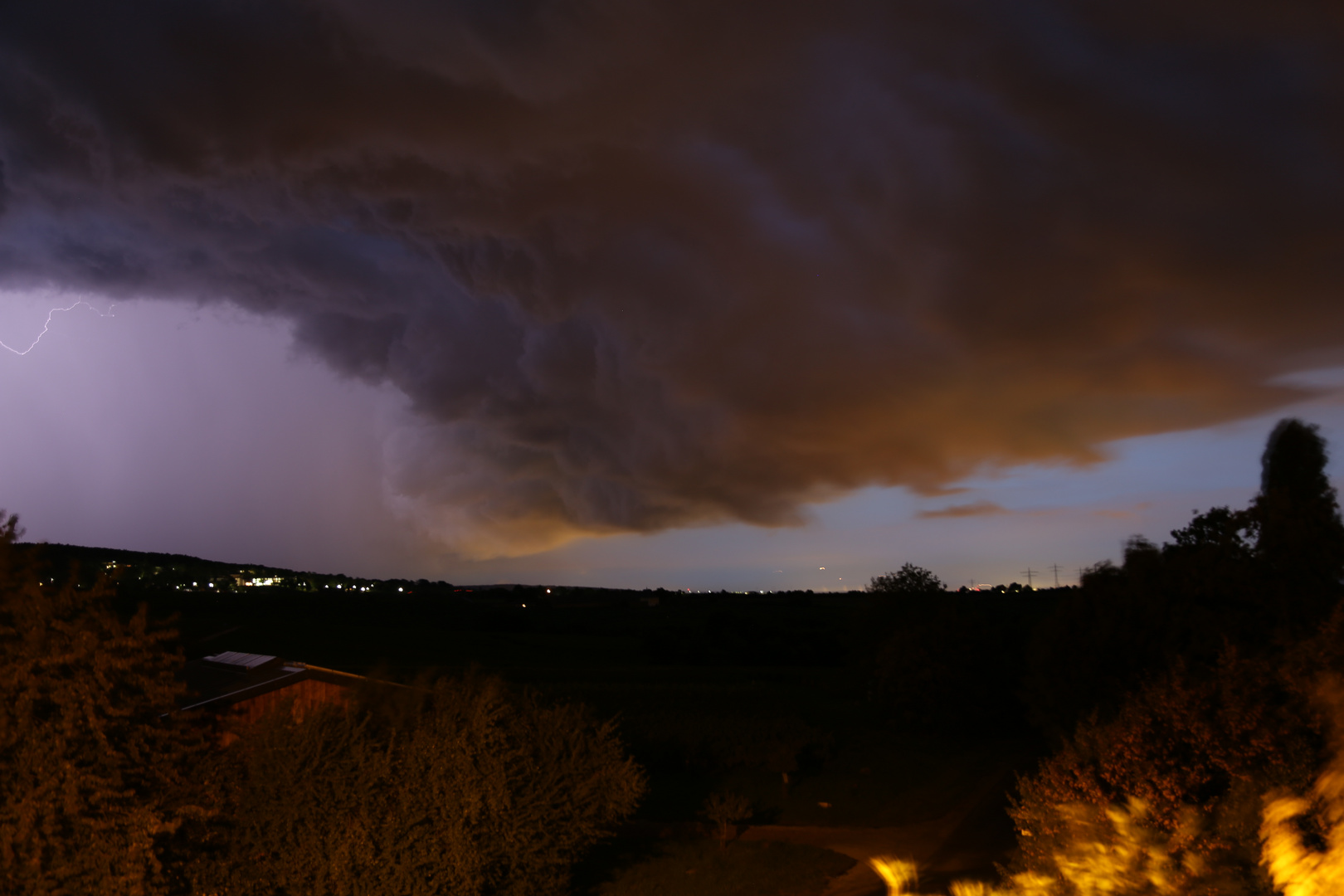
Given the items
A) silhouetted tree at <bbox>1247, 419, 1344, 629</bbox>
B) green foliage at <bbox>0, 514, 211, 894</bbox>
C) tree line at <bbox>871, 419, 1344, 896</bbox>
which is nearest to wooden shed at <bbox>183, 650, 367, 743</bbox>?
→ green foliage at <bbox>0, 514, 211, 894</bbox>

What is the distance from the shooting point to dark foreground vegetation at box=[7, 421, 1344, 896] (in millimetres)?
10994

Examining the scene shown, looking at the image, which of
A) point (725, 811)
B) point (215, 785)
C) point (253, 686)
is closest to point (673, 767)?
point (725, 811)

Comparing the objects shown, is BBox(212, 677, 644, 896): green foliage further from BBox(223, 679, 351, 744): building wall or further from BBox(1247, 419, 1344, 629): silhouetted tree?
BBox(1247, 419, 1344, 629): silhouetted tree

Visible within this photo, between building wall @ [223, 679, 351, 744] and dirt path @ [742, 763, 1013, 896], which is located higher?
building wall @ [223, 679, 351, 744]

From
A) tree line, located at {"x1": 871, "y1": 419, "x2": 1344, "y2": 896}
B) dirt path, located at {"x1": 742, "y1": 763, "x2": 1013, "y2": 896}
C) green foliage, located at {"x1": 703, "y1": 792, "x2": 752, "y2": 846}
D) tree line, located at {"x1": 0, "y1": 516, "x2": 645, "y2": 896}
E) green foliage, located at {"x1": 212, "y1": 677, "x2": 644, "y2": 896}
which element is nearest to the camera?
tree line, located at {"x1": 871, "y1": 419, "x2": 1344, "y2": 896}

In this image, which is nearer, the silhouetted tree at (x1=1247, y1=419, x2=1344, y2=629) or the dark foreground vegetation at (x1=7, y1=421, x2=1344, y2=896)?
the dark foreground vegetation at (x1=7, y1=421, x2=1344, y2=896)

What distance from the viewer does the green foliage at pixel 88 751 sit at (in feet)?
41.5

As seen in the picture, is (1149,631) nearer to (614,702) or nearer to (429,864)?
(614,702)

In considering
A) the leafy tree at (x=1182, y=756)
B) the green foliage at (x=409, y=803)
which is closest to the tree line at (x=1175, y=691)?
the leafy tree at (x=1182, y=756)

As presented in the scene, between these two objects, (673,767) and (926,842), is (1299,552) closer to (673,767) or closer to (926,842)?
(926,842)

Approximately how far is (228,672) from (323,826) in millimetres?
10803

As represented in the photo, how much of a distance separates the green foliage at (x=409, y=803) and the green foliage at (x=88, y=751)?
3.80 ft

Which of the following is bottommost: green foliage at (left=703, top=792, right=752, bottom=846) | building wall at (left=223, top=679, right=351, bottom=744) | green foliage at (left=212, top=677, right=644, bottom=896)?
green foliage at (left=703, top=792, right=752, bottom=846)

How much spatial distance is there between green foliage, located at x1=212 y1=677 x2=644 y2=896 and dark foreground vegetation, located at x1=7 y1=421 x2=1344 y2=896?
5cm
